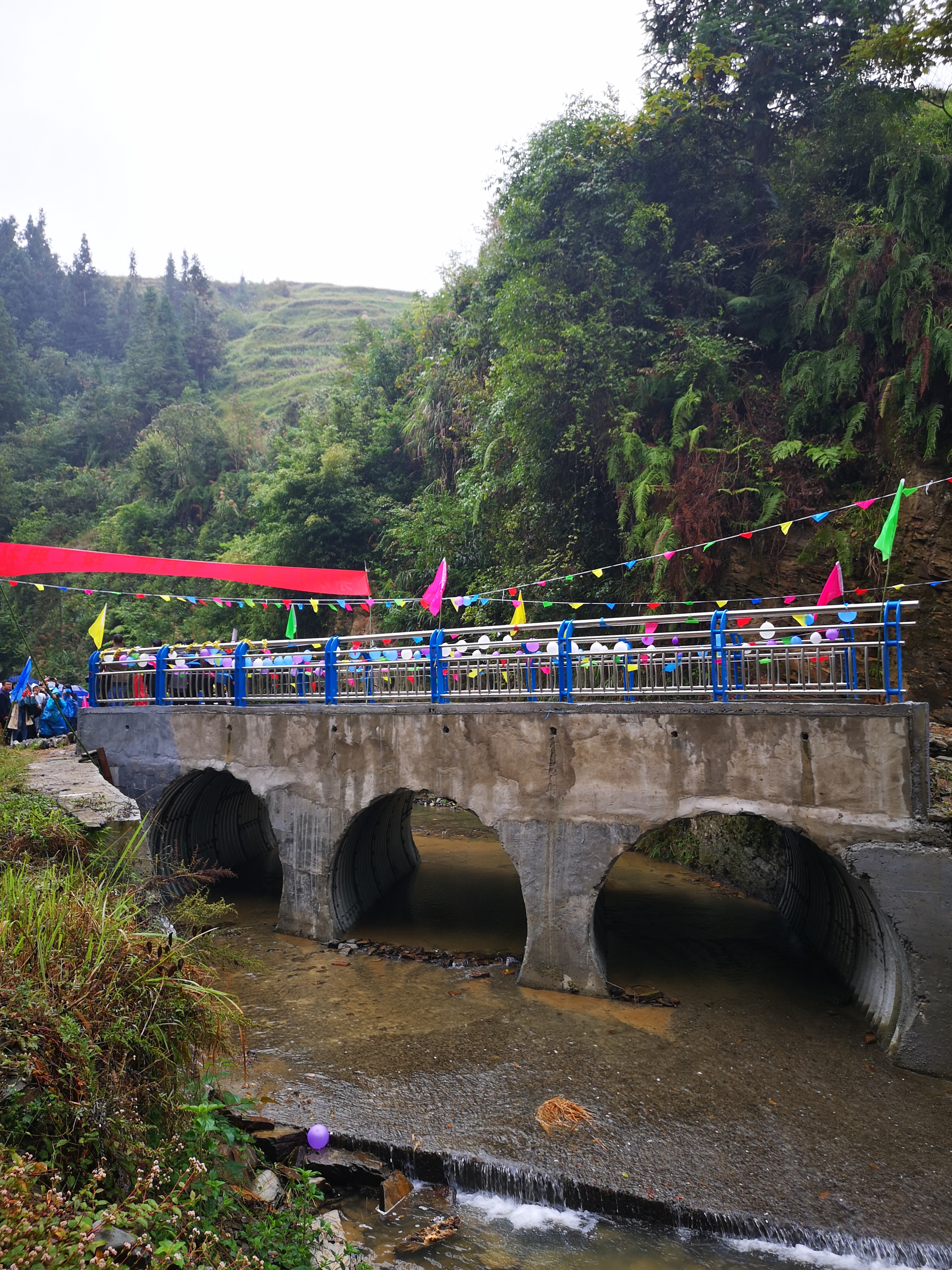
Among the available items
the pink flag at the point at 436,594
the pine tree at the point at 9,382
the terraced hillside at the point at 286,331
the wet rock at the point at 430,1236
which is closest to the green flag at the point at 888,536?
the pink flag at the point at 436,594

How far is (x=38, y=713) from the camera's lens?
1694 centimetres

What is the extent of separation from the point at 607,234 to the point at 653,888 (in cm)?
1465

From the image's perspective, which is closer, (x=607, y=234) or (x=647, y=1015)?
(x=647, y=1015)

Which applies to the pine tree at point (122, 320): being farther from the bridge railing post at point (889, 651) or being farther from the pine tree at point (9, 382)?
the bridge railing post at point (889, 651)

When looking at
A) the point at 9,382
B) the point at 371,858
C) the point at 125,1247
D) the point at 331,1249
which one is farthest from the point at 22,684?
the point at 9,382

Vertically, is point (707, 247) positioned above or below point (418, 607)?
above

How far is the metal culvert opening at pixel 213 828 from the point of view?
14039mm

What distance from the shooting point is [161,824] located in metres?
14.2

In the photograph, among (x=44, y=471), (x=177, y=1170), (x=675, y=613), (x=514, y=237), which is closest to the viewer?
(x=177, y=1170)

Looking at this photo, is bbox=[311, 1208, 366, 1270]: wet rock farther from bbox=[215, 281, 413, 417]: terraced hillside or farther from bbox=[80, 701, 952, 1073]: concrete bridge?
bbox=[215, 281, 413, 417]: terraced hillside

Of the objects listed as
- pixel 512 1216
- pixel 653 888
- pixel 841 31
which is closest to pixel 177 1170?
pixel 512 1216

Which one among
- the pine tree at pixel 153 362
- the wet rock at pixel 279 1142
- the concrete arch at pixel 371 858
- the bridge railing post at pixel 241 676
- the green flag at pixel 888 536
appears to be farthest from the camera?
the pine tree at pixel 153 362

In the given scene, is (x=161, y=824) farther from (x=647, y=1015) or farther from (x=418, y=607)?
(x=418, y=607)

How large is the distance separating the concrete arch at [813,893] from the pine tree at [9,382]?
52.6 m
